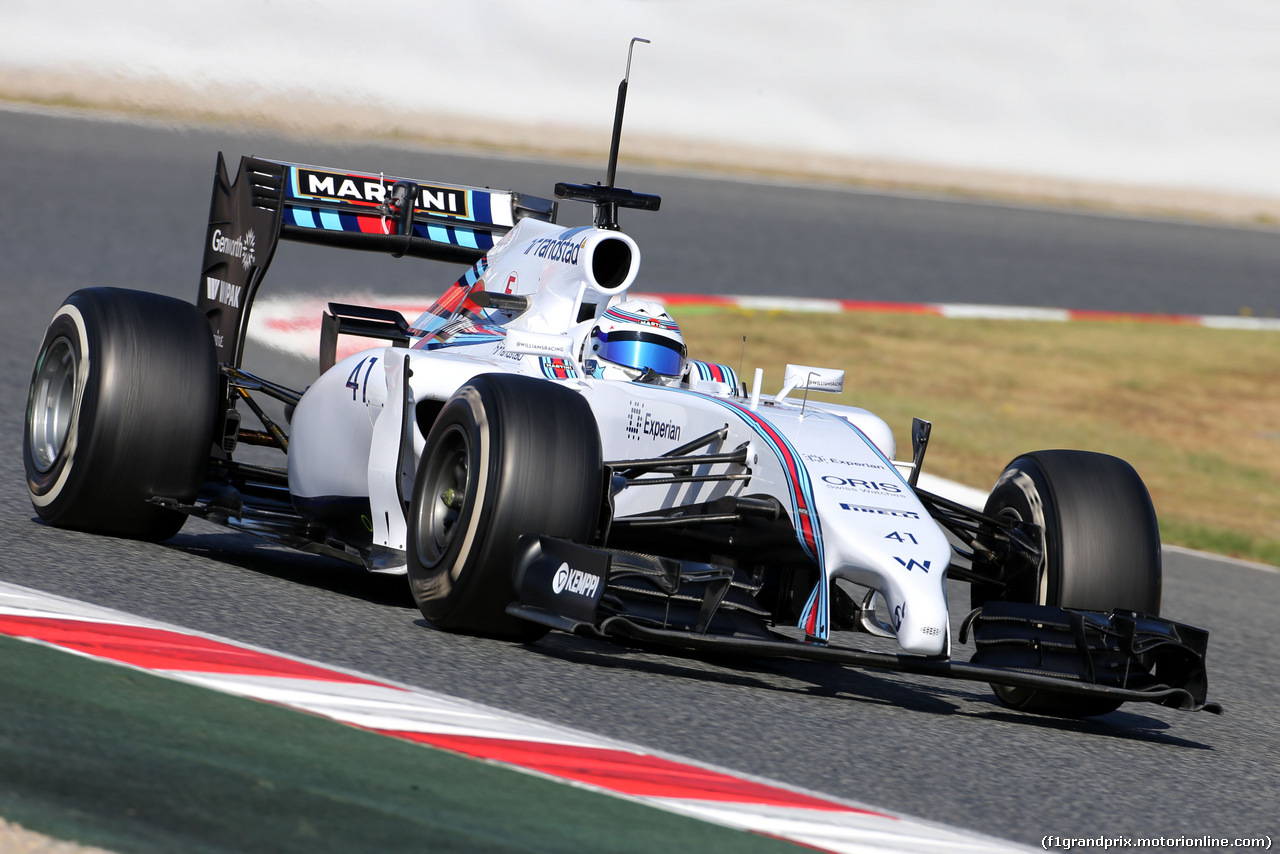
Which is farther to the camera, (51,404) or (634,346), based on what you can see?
(51,404)

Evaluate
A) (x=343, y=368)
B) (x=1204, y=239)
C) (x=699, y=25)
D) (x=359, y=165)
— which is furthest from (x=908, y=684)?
(x=699, y=25)

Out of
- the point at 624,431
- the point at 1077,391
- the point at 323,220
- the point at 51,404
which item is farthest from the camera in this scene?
the point at 1077,391

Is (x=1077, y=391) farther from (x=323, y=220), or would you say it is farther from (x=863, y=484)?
(x=863, y=484)

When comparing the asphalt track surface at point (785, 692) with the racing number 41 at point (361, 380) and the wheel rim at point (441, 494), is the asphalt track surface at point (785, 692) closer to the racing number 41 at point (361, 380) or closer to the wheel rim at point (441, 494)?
the wheel rim at point (441, 494)

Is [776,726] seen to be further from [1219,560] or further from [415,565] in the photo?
[1219,560]

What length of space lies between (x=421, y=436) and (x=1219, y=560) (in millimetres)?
5911

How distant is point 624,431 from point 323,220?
236 cm

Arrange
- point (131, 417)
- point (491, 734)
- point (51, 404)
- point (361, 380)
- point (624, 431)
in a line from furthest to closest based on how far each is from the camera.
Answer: point (51, 404) < point (361, 380) < point (131, 417) < point (624, 431) < point (491, 734)

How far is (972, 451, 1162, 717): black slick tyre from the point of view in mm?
5449

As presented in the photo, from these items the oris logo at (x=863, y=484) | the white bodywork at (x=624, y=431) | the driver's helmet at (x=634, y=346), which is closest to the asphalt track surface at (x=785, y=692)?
the white bodywork at (x=624, y=431)

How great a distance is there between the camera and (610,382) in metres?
5.91

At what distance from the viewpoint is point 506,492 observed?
5.00 m

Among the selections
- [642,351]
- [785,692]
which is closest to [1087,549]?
[785,692]

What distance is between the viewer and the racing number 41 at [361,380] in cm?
622
